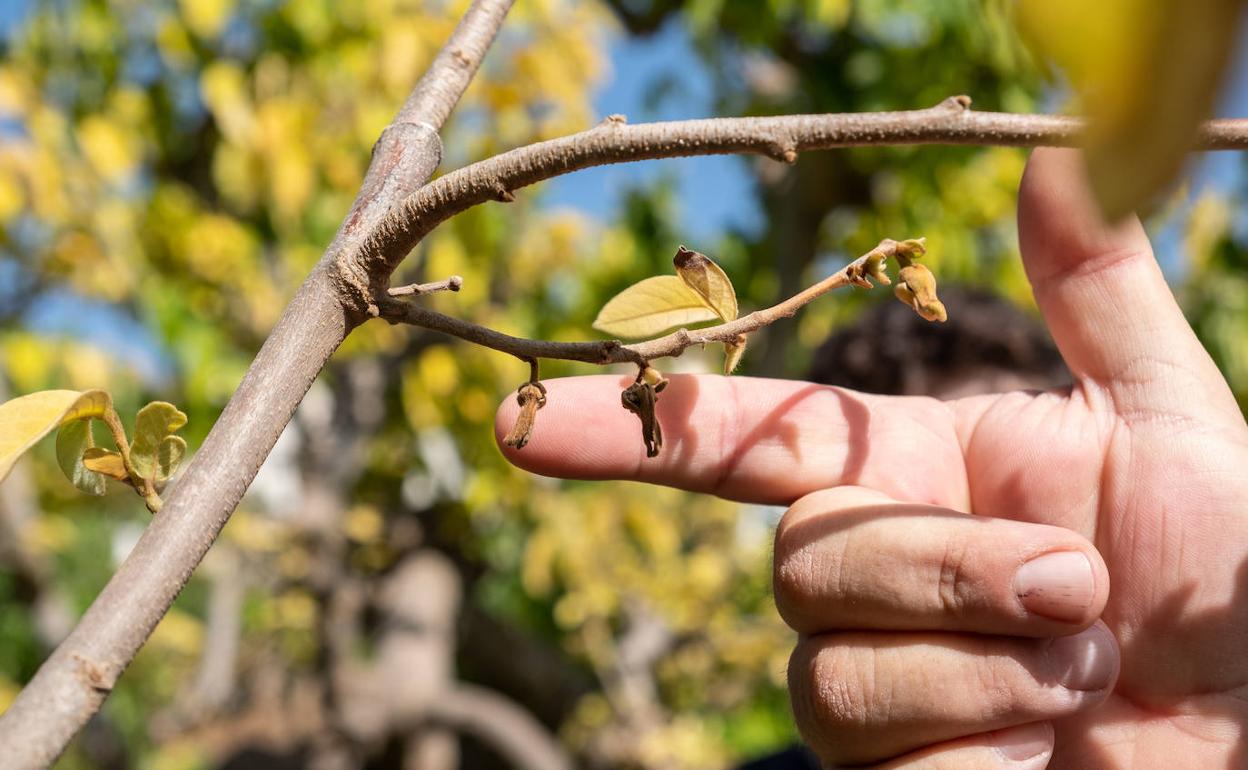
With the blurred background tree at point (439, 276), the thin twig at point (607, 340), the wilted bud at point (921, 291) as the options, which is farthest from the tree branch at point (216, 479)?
the blurred background tree at point (439, 276)

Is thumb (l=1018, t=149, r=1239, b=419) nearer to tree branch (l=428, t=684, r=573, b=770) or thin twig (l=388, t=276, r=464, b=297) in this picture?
thin twig (l=388, t=276, r=464, b=297)

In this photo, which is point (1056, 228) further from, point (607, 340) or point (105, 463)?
point (105, 463)

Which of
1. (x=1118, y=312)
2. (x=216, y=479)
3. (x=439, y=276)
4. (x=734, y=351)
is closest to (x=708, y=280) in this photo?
(x=734, y=351)

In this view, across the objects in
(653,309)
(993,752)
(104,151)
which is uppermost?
(104,151)

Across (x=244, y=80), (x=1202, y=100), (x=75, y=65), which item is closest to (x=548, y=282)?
(x=244, y=80)

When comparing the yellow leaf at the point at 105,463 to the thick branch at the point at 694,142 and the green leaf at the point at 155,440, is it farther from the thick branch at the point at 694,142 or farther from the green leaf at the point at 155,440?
the thick branch at the point at 694,142
